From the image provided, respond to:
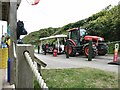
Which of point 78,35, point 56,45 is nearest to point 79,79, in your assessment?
point 78,35

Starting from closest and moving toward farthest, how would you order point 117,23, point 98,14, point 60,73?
point 60,73 < point 117,23 < point 98,14

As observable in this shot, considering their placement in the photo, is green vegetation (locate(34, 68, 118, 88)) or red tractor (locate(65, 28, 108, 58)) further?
red tractor (locate(65, 28, 108, 58))

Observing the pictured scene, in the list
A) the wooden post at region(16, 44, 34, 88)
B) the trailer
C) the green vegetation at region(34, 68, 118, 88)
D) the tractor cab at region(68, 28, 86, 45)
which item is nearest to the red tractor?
the tractor cab at region(68, 28, 86, 45)

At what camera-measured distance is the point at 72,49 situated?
21.6m

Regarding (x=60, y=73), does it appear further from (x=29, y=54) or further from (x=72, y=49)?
(x=72, y=49)

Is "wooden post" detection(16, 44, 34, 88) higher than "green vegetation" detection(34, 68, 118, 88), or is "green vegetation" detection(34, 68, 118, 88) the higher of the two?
"wooden post" detection(16, 44, 34, 88)

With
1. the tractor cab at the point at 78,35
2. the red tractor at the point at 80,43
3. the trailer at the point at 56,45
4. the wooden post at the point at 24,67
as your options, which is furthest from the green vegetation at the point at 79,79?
the trailer at the point at 56,45

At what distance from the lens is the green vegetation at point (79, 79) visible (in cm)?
684

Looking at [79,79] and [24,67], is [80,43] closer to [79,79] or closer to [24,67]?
[79,79]

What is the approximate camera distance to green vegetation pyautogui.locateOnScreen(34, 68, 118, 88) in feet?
22.4

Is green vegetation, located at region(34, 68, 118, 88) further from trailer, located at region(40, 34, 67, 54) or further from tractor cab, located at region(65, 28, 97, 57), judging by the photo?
trailer, located at region(40, 34, 67, 54)

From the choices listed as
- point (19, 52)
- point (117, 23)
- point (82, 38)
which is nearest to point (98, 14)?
point (117, 23)

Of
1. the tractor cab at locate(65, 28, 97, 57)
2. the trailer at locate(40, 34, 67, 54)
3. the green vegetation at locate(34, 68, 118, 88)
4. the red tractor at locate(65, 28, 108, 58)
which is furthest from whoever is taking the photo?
the trailer at locate(40, 34, 67, 54)

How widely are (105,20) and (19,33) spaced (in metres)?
21.2
